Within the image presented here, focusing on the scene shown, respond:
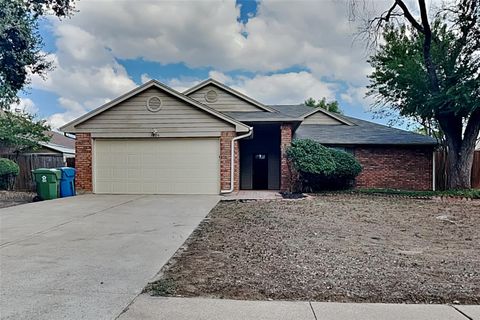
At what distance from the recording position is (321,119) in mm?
21031

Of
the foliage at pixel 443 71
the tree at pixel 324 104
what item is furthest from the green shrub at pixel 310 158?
the tree at pixel 324 104

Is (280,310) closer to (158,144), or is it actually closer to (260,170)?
(158,144)

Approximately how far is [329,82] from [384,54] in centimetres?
898

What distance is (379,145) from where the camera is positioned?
1583cm

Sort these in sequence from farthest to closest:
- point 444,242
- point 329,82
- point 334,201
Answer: point 329,82, point 334,201, point 444,242

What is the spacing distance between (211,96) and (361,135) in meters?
7.66

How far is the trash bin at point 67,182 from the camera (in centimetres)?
1280

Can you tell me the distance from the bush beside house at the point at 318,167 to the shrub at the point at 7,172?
11.4 metres

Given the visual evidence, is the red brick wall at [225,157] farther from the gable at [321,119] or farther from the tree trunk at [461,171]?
the tree trunk at [461,171]

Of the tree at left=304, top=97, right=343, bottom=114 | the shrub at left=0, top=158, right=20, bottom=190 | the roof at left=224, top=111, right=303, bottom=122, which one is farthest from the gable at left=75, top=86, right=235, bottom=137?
the tree at left=304, top=97, right=343, bottom=114

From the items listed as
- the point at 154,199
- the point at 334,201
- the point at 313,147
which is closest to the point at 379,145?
the point at 313,147

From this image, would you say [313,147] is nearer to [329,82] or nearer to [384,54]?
[384,54]

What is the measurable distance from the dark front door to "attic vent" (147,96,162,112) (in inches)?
246

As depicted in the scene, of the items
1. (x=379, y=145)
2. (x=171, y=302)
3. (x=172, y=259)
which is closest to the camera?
(x=171, y=302)
